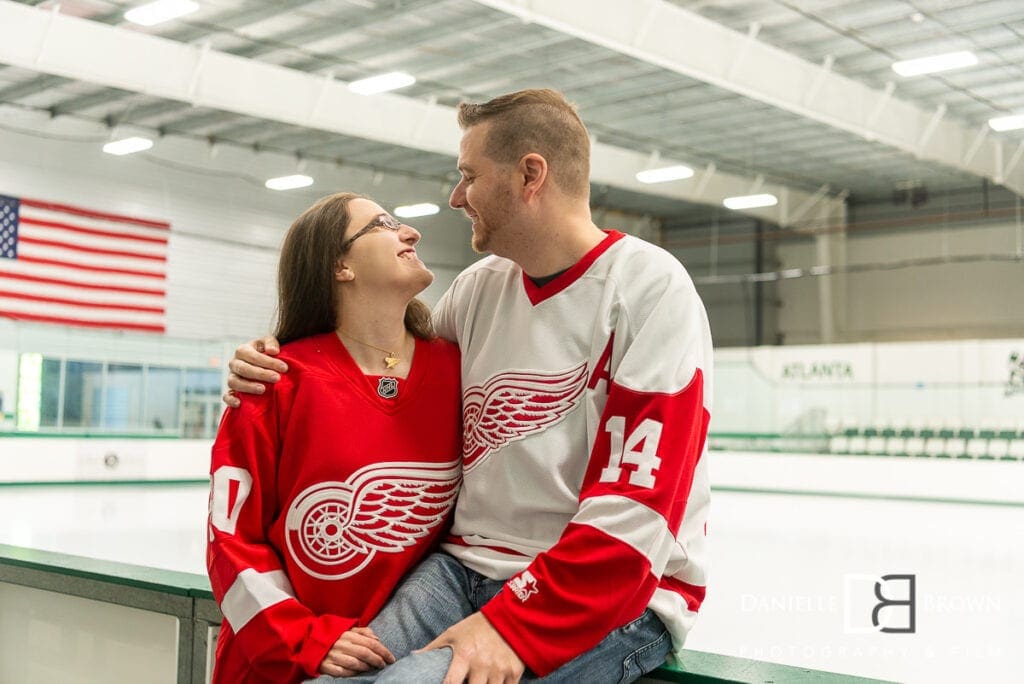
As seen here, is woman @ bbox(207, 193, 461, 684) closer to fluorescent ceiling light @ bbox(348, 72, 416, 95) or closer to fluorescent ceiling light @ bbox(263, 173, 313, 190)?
fluorescent ceiling light @ bbox(348, 72, 416, 95)

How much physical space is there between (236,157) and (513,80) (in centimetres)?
638

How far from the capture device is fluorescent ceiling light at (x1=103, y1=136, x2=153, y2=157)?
16.9 m

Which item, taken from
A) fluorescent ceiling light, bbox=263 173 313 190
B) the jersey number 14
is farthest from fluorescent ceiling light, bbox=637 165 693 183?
the jersey number 14

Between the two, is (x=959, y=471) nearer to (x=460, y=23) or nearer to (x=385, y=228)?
(x=460, y=23)

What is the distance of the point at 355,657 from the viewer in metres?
1.83

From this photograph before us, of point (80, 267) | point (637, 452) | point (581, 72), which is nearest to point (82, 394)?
point (80, 267)

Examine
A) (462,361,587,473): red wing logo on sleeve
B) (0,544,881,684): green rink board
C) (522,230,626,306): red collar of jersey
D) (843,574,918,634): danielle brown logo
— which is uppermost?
(522,230,626,306): red collar of jersey

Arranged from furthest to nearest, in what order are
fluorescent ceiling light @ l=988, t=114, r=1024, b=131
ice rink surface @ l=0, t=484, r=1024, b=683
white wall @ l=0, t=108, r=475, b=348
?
1. white wall @ l=0, t=108, r=475, b=348
2. fluorescent ceiling light @ l=988, t=114, r=1024, b=131
3. ice rink surface @ l=0, t=484, r=1024, b=683

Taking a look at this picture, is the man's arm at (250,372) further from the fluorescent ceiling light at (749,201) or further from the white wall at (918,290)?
the fluorescent ceiling light at (749,201)

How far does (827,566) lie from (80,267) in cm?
1272

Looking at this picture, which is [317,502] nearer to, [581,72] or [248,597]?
[248,597]

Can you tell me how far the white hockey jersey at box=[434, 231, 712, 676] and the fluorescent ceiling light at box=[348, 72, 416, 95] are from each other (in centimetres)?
1211

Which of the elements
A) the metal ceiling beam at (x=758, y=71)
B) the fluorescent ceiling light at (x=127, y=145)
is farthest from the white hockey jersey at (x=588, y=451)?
the fluorescent ceiling light at (x=127, y=145)

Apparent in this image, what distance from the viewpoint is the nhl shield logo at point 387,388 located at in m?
2.08
